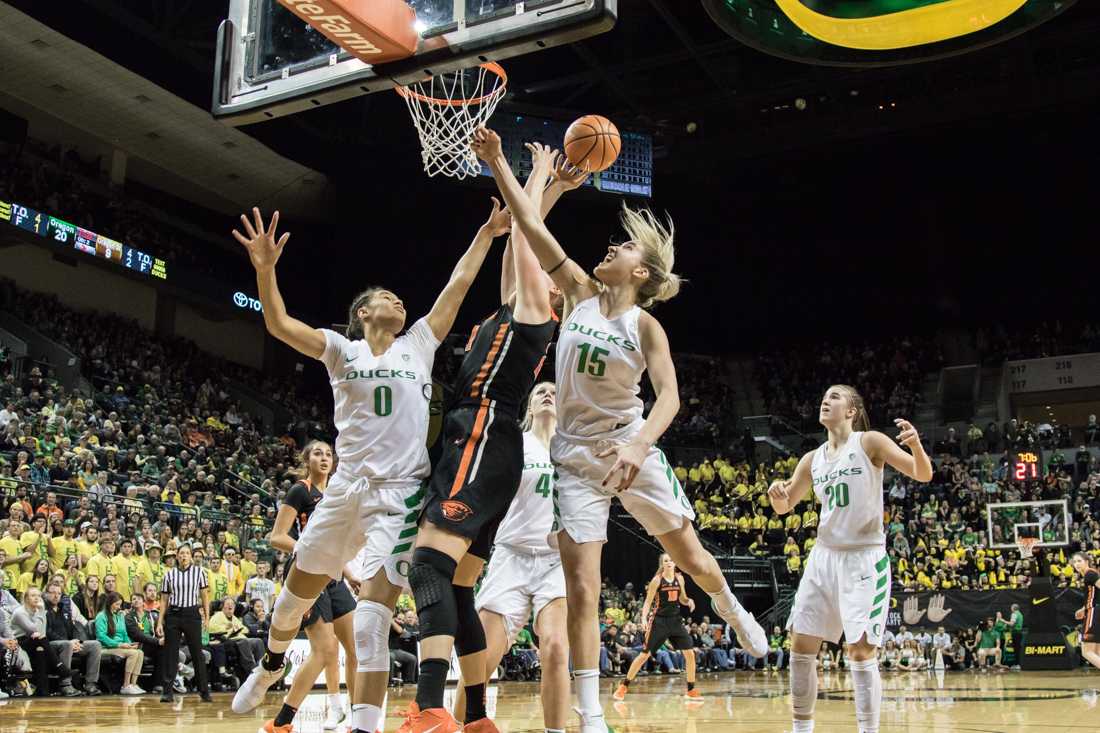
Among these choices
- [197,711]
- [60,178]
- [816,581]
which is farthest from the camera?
[60,178]

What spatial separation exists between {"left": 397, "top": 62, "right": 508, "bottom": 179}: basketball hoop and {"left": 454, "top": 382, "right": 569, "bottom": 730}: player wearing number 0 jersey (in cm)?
346

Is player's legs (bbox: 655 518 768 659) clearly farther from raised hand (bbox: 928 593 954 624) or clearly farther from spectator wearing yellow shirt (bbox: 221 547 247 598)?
raised hand (bbox: 928 593 954 624)

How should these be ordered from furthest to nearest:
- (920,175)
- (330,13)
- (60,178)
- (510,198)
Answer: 1. (920,175)
2. (60,178)
3. (330,13)
4. (510,198)

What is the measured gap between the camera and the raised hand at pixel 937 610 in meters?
20.0

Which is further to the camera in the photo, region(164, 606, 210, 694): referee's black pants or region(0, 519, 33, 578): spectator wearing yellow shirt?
region(0, 519, 33, 578): spectator wearing yellow shirt

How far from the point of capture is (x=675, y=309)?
32.2 metres

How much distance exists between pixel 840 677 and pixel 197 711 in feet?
34.3

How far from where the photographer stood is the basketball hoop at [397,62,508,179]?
9.54 metres

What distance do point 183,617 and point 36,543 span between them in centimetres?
239

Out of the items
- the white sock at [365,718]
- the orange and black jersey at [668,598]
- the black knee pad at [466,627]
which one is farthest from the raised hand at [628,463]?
the orange and black jersey at [668,598]

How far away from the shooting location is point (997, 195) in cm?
3038

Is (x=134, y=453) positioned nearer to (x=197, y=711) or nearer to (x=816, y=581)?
(x=197, y=711)

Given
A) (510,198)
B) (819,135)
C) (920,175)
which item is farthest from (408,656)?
(920,175)

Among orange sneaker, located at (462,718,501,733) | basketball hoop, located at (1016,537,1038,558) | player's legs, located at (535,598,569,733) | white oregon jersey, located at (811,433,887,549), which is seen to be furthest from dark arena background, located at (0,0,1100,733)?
orange sneaker, located at (462,718,501,733)
